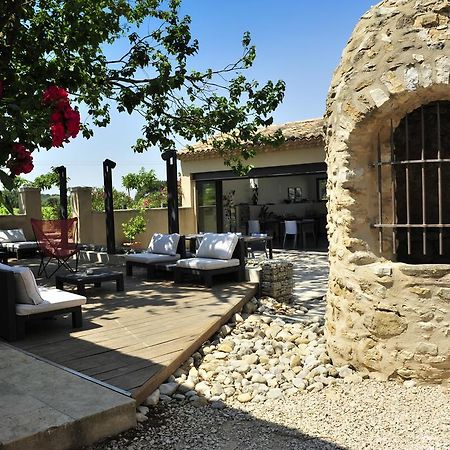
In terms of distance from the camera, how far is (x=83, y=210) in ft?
49.3

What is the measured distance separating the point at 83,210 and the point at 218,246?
7.70m

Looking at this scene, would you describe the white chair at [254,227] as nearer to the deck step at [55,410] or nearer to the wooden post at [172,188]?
the wooden post at [172,188]

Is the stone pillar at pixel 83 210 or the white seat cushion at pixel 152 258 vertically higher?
the stone pillar at pixel 83 210

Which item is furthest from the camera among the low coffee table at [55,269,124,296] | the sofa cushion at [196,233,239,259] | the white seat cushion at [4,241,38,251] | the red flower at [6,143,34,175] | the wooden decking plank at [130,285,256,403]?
the white seat cushion at [4,241,38,251]

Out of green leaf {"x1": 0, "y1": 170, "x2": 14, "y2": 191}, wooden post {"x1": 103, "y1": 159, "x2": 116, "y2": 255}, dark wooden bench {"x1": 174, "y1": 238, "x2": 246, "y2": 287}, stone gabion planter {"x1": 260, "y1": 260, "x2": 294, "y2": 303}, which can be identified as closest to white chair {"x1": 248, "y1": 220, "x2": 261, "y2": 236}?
wooden post {"x1": 103, "y1": 159, "x2": 116, "y2": 255}

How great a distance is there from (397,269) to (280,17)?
6.31 metres

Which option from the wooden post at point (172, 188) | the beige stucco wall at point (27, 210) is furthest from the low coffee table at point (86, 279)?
the beige stucco wall at point (27, 210)

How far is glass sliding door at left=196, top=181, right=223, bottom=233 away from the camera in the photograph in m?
17.2

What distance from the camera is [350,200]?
495 centimetres

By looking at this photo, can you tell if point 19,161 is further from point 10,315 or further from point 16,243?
point 16,243

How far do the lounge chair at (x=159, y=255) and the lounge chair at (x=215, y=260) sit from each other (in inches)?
23.6

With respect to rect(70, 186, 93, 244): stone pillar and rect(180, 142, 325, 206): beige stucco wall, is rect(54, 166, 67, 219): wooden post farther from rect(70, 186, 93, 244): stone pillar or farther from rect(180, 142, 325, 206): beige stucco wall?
rect(180, 142, 325, 206): beige stucco wall

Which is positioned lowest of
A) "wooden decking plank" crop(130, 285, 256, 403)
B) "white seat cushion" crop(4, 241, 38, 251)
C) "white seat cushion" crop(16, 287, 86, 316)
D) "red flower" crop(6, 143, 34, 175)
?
"wooden decking plank" crop(130, 285, 256, 403)

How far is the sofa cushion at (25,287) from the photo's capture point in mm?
5434
